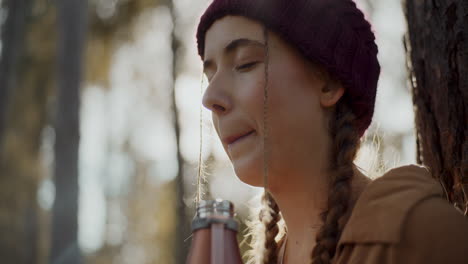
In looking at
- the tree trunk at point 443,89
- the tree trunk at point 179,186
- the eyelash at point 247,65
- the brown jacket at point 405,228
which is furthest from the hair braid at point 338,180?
the tree trunk at point 179,186

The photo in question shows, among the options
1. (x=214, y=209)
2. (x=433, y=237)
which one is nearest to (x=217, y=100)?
(x=214, y=209)

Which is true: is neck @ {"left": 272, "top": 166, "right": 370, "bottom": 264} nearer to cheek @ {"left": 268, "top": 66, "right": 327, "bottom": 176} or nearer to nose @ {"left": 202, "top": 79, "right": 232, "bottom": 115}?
cheek @ {"left": 268, "top": 66, "right": 327, "bottom": 176}

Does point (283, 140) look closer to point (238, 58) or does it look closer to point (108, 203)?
point (238, 58)

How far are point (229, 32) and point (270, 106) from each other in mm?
365

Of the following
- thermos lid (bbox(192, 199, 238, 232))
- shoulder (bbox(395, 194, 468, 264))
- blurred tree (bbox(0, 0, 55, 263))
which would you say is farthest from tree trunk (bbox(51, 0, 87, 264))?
shoulder (bbox(395, 194, 468, 264))

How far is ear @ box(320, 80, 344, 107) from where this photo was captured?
2361mm

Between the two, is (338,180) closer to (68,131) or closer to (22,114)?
(68,131)

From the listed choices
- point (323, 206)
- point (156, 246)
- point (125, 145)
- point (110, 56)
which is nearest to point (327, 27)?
point (323, 206)

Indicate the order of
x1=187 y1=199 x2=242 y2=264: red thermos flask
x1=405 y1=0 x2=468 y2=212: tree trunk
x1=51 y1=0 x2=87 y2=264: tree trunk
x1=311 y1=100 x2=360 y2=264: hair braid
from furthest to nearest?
x1=51 y1=0 x2=87 y2=264: tree trunk < x1=405 y1=0 x2=468 y2=212: tree trunk < x1=311 y1=100 x2=360 y2=264: hair braid < x1=187 y1=199 x2=242 y2=264: red thermos flask

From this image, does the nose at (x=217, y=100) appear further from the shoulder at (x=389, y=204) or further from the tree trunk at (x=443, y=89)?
the tree trunk at (x=443, y=89)

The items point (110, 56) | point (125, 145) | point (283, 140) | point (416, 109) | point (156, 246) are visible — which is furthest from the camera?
point (156, 246)

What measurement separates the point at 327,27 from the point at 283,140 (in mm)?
485

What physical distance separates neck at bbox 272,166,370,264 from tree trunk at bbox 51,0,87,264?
966 centimetres

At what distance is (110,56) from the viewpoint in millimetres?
17219
